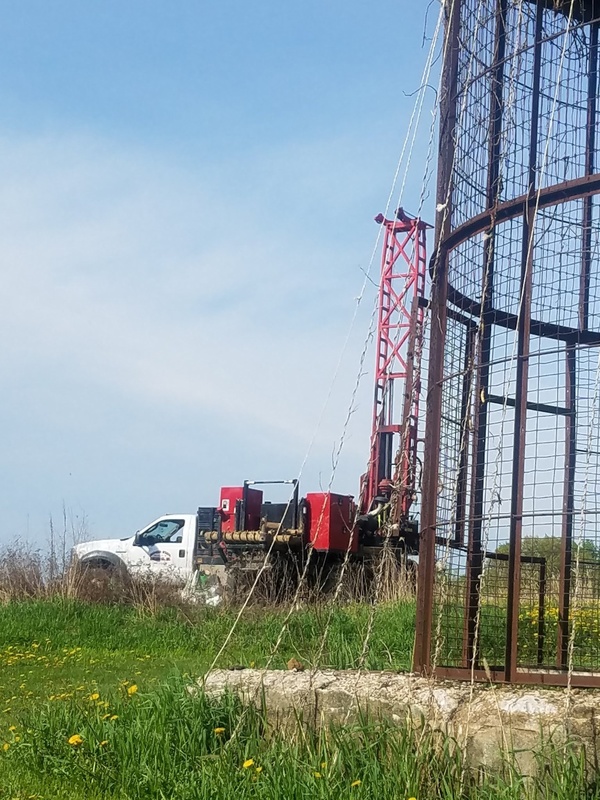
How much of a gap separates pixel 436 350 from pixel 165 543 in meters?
15.1

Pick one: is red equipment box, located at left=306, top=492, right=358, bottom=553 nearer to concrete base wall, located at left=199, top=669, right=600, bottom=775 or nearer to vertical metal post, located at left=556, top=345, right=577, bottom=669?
vertical metal post, located at left=556, top=345, right=577, bottom=669

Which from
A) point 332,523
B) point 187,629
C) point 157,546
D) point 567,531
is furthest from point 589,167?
point 157,546

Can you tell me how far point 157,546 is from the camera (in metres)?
20.2

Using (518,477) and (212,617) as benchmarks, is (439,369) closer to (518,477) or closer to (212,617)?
(518,477)

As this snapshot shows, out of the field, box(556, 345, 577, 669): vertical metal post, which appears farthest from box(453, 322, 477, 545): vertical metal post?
the field

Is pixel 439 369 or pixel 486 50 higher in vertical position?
pixel 486 50

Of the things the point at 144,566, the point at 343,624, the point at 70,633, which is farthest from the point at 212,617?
the point at 144,566

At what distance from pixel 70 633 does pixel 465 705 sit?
26.9 feet

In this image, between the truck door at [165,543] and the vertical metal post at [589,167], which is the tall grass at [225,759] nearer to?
the vertical metal post at [589,167]

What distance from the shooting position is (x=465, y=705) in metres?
4.73

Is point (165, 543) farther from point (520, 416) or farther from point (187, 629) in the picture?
point (520, 416)

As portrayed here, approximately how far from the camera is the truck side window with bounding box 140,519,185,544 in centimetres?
2033

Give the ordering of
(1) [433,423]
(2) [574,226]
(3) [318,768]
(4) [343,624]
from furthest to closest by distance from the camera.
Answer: (4) [343,624] → (2) [574,226] → (1) [433,423] → (3) [318,768]

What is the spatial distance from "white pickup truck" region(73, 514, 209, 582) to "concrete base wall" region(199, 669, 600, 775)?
1415 cm
